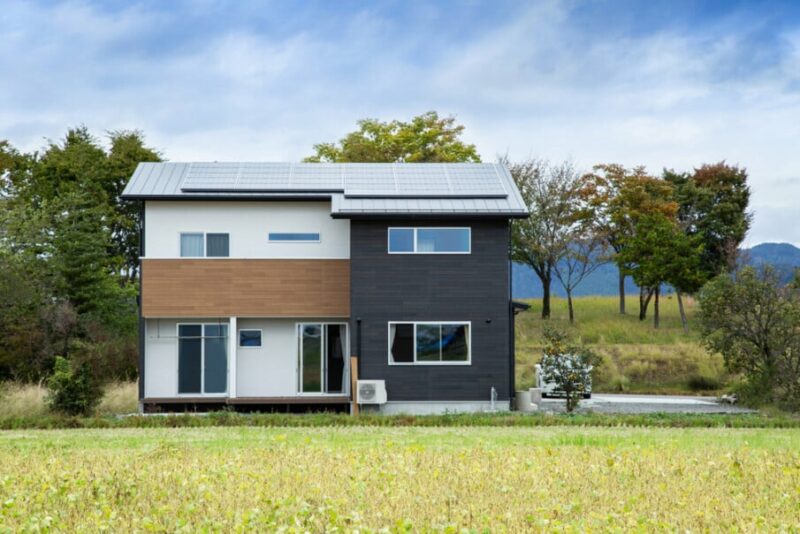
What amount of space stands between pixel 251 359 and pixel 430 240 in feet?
18.0

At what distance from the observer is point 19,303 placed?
3225cm

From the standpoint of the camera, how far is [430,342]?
88.0 ft

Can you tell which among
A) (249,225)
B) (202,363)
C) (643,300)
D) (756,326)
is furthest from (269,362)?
(643,300)

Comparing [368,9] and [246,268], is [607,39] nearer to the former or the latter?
[368,9]

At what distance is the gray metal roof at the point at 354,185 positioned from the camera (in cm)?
2669

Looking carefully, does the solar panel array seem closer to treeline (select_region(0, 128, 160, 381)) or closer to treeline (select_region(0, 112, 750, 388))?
treeline (select_region(0, 128, 160, 381))

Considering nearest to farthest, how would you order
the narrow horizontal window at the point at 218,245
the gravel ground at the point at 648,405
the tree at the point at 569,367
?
the tree at the point at 569,367 → the gravel ground at the point at 648,405 → the narrow horizontal window at the point at 218,245

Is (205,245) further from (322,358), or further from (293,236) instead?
(322,358)

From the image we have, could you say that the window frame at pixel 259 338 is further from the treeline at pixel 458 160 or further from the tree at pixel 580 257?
the tree at pixel 580 257

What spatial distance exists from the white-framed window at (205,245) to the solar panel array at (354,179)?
1166mm

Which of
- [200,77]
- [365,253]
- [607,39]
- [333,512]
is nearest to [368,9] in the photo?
[607,39]

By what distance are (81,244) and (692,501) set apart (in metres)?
31.7

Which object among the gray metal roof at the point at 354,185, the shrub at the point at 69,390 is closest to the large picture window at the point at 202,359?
the gray metal roof at the point at 354,185

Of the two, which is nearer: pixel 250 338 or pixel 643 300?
pixel 250 338
